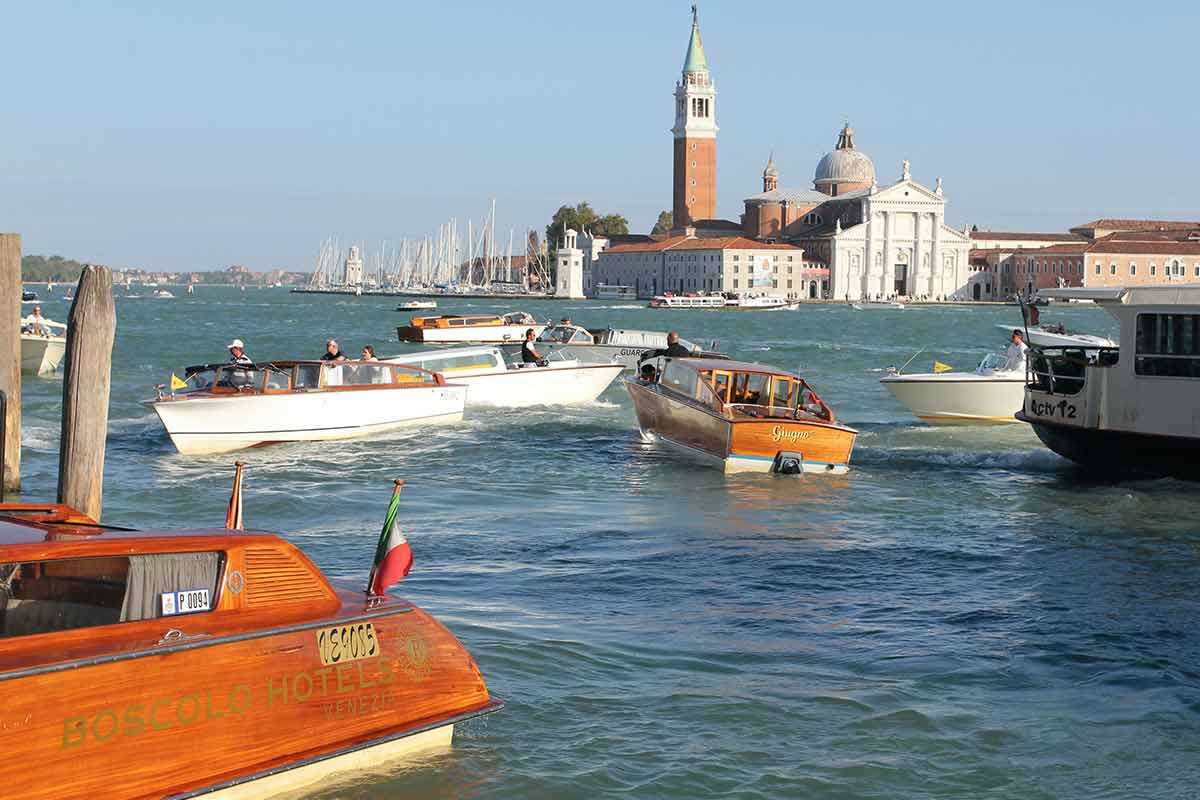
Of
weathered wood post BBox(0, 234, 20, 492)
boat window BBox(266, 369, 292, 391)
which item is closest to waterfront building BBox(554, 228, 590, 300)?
boat window BBox(266, 369, 292, 391)

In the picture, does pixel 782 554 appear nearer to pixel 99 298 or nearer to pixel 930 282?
pixel 99 298

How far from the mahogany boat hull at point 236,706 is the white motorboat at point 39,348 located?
1167 inches

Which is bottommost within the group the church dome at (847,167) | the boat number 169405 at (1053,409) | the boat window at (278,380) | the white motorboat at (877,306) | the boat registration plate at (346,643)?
the boat registration plate at (346,643)

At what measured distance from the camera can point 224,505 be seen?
50.3ft

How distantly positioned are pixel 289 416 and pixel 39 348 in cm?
1632

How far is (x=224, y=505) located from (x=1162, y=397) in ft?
34.8

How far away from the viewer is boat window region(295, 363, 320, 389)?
68.3ft

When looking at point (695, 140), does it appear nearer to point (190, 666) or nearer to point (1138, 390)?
point (1138, 390)

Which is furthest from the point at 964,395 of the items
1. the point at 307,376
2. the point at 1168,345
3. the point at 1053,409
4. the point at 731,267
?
the point at 731,267

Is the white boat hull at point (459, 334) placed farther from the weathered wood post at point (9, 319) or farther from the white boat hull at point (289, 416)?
the weathered wood post at point (9, 319)

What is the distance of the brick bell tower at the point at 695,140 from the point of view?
162500 millimetres

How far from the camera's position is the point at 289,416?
20.5 metres

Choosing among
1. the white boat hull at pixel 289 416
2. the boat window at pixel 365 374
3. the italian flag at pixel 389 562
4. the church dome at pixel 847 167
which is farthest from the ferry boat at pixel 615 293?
the italian flag at pixel 389 562

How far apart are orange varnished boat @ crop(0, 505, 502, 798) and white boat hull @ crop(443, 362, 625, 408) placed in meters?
19.4
